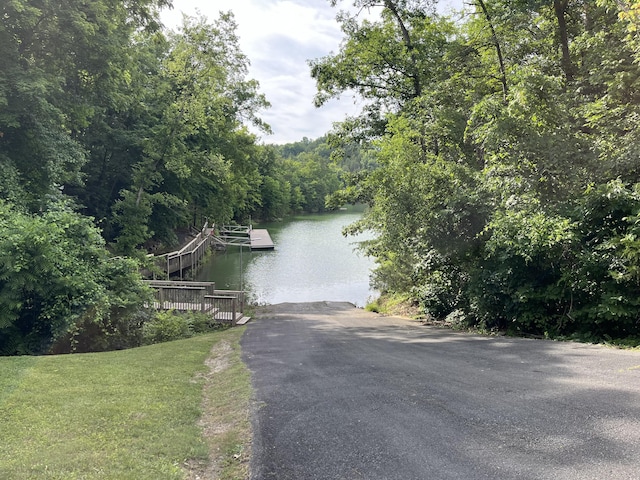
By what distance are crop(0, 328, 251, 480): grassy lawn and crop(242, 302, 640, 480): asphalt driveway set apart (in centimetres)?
41

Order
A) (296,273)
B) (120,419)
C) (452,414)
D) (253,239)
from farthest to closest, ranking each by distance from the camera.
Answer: (253,239)
(296,273)
(120,419)
(452,414)

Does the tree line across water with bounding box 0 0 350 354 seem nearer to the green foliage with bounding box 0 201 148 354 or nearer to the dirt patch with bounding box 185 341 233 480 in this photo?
the green foliage with bounding box 0 201 148 354

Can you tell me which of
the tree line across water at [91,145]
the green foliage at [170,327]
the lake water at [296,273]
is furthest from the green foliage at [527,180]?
the lake water at [296,273]

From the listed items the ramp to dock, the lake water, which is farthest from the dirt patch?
the ramp to dock

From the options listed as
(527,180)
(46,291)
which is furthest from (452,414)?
(46,291)

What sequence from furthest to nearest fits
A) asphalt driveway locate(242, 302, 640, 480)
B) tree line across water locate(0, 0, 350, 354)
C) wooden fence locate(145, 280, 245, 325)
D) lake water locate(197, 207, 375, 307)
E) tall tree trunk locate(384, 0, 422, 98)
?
lake water locate(197, 207, 375, 307) < tall tree trunk locate(384, 0, 422, 98) < wooden fence locate(145, 280, 245, 325) < tree line across water locate(0, 0, 350, 354) < asphalt driveway locate(242, 302, 640, 480)

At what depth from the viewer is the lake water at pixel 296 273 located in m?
26.5

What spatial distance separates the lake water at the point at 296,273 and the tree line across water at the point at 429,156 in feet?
21.1

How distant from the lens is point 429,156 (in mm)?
15383

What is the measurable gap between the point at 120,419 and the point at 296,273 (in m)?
28.2

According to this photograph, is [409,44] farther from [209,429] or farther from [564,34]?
[209,429]

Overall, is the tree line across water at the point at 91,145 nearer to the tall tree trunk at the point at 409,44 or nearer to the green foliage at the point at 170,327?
the green foliage at the point at 170,327

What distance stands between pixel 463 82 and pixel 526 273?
30.3 feet

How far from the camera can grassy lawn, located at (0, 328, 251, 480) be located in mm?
3648
